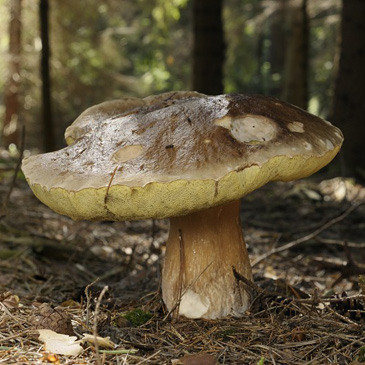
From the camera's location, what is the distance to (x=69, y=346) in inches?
69.2

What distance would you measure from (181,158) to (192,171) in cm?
10

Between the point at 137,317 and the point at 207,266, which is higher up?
the point at 207,266

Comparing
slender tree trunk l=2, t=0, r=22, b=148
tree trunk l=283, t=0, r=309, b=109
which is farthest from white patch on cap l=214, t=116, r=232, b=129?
slender tree trunk l=2, t=0, r=22, b=148

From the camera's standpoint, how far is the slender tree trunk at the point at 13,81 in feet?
31.7

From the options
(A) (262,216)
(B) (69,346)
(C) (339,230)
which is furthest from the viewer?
(A) (262,216)

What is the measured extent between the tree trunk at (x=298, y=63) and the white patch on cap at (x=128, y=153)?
7704mm

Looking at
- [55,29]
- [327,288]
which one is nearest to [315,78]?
[55,29]

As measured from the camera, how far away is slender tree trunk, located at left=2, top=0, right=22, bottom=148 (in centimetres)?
968

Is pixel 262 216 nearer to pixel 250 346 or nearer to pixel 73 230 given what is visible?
pixel 73 230

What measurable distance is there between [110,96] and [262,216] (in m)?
9.73

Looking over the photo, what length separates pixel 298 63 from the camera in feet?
31.0

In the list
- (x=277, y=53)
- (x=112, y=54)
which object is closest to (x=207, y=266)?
(x=112, y=54)

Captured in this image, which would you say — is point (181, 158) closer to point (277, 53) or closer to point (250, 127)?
point (250, 127)

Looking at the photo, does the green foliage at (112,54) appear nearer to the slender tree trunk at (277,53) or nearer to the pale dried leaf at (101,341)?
the slender tree trunk at (277,53)
